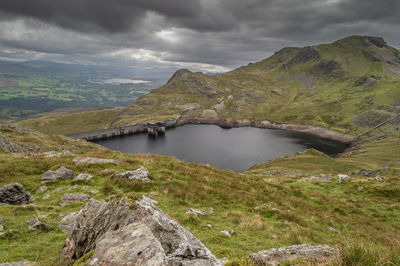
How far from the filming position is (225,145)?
138 meters

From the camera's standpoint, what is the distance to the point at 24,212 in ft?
40.7

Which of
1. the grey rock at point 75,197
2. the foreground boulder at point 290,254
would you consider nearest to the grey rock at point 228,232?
the foreground boulder at point 290,254

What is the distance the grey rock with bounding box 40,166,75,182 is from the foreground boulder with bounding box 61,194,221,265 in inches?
522

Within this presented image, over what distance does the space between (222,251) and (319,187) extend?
2921cm

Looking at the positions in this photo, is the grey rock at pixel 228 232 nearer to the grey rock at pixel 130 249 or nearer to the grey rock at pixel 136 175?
the grey rock at pixel 130 249

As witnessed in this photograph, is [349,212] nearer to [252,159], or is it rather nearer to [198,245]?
[198,245]

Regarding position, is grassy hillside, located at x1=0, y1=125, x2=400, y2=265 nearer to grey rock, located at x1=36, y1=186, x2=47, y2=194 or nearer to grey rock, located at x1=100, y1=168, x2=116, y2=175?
grey rock, located at x1=36, y1=186, x2=47, y2=194

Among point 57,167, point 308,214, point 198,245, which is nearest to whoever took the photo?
point 198,245

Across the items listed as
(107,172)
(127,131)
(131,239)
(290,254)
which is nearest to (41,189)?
(107,172)

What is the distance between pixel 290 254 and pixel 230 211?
8687 mm

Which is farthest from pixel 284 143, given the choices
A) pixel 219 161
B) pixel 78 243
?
pixel 78 243

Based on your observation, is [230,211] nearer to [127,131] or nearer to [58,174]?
[58,174]

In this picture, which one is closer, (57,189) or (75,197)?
(75,197)

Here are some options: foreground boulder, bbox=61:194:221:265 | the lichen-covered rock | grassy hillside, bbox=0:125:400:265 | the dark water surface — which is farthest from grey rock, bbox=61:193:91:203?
the dark water surface
